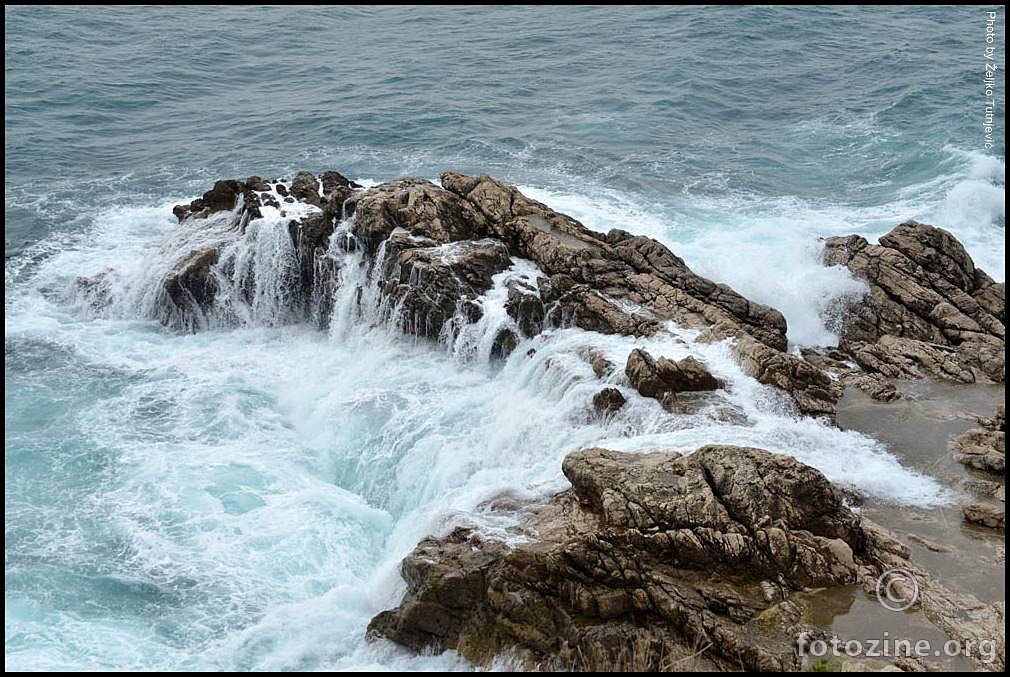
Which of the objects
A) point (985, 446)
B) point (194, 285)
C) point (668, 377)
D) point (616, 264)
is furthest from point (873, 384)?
point (194, 285)

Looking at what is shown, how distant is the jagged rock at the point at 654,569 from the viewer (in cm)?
1451

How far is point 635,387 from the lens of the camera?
70.8ft

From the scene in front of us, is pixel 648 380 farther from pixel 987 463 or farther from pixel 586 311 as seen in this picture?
pixel 987 463

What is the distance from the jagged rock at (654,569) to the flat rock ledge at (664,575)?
22 millimetres

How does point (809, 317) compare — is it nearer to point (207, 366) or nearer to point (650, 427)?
point (650, 427)

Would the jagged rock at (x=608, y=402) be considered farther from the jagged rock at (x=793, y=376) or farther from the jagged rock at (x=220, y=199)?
the jagged rock at (x=220, y=199)

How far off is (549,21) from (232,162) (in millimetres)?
30286

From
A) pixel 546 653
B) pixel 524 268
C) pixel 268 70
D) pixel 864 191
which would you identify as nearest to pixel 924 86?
pixel 864 191

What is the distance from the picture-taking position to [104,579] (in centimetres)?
1900

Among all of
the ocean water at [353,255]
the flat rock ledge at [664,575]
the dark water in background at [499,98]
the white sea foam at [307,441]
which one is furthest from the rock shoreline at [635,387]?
the dark water in background at [499,98]

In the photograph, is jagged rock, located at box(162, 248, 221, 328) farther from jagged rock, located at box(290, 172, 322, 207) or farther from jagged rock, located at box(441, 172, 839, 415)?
jagged rock, located at box(441, 172, 839, 415)

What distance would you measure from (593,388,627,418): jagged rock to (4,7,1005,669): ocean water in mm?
292

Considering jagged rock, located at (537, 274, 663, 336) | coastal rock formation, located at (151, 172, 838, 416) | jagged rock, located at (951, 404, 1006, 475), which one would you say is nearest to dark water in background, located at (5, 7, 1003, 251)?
coastal rock formation, located at (151, 172, 838, 416)

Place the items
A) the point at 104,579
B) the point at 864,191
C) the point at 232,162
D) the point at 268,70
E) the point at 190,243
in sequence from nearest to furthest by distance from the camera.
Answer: the point at 104,579 < the point at 190,243 < the point at 864,191 < the point at 232,162 < the point at 268,70
